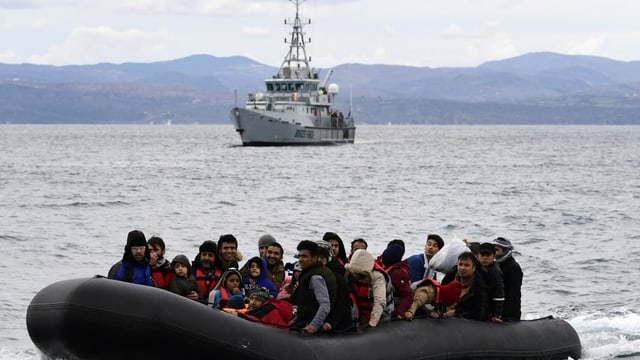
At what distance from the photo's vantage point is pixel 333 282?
13.4 metres

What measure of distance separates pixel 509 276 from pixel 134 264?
16.0 ft

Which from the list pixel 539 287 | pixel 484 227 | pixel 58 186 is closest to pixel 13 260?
pixel 539 287

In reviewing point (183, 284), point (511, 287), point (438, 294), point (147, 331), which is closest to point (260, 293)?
point (183, 284)

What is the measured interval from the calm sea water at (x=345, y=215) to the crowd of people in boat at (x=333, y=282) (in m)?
3.32

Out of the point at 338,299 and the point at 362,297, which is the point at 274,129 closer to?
the point at 362,297

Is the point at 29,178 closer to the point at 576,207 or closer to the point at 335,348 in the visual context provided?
the point at 576,207

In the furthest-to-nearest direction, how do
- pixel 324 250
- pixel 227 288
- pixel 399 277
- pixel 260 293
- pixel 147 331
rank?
pixel 227 288 → pixel 399 277 → pixel 260 293 → pixel 324 250 → pixel 147 331

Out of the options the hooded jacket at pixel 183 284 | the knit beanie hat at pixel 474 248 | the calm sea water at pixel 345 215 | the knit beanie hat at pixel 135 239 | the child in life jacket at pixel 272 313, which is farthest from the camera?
the calm sea water at pixel 345 215

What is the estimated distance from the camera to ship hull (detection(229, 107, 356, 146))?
341 feet

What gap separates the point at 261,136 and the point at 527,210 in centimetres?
6208

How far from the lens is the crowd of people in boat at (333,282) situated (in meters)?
13.6

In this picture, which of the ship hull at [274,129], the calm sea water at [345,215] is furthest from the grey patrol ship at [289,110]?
the calm sea water at [345,215]

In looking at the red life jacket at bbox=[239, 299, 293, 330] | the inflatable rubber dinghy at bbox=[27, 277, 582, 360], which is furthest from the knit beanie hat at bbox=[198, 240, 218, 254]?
the inflatable rubber dinghy at bbox=[27, 277, 582, 360]

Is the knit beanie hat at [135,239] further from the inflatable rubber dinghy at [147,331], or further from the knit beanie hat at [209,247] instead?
the inflatable rubber dinghy at [147,331]
